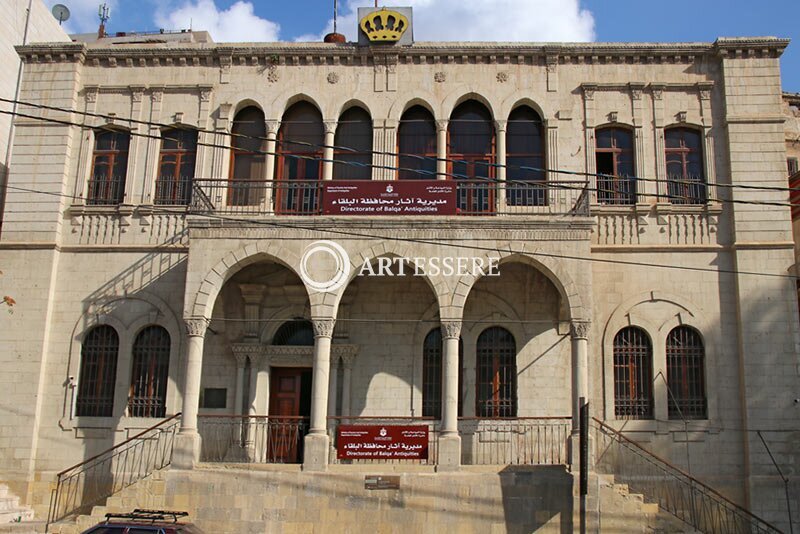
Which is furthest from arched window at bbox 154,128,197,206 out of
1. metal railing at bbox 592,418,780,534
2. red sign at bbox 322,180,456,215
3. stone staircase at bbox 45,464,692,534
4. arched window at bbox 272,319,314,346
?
metal railing at bbox 592,418,780,534

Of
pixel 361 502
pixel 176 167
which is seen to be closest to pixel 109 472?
pixel 361 502

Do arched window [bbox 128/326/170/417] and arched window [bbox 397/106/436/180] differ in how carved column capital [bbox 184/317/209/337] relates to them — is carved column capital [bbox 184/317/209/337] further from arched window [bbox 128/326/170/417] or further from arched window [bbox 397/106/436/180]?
arched window [bbox 397/106/436/180]

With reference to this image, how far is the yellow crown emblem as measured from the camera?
22328mm

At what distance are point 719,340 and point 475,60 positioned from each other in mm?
9287

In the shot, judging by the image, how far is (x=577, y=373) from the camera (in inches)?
722

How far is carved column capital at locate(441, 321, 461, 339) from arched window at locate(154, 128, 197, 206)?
7758 mm

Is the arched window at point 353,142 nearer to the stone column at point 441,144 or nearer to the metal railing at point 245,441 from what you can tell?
the stone column at point 441,144

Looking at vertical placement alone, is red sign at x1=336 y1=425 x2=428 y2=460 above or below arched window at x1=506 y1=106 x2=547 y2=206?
below

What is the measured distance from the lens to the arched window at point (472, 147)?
21.5m

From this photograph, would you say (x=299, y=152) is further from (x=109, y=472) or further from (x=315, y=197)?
(x=109, y=472)

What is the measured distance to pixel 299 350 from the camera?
70.1ft

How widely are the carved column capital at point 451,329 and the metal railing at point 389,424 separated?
2.00 meters

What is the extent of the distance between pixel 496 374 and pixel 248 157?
856cm

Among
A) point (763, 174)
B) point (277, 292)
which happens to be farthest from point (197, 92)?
point (763, 174)
